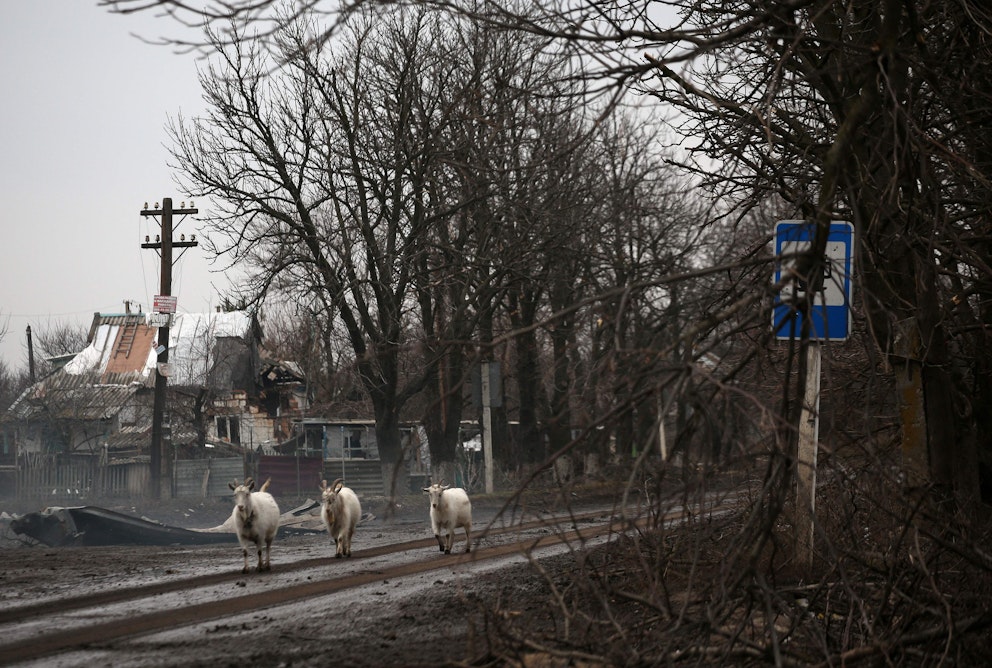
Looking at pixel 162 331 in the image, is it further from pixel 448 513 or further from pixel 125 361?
pixel 125 361

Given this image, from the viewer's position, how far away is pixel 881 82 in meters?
6.40

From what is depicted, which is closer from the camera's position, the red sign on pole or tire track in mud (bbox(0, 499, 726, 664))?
tire track in mud (bbox(0, 499, 726, 664))

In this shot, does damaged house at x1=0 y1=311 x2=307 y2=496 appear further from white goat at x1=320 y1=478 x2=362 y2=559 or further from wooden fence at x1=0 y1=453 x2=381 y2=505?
white goat at x1=320 y1=478 x2=362 y2=559

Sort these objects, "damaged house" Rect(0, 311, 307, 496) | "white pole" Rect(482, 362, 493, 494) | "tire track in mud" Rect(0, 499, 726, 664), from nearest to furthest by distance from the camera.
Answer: "tire track in mud" Rect(0, 499, 726, 664) < "white pole" Rect(482, 362, 493, 494) < "damaged house" Rect(0, 311, 307, 496)

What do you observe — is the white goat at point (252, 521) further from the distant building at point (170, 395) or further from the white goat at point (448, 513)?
the distant building at point (170, 395)

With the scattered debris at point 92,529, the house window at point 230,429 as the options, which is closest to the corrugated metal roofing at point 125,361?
the house window at point 230,429

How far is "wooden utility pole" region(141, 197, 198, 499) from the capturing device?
35844 millimetres

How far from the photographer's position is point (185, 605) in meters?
10.6

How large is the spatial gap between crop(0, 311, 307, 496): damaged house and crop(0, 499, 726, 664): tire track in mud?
23641 millimetres

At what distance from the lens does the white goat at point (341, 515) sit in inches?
612

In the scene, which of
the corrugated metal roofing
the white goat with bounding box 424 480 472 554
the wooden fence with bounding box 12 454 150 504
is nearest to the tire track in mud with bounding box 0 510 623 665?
the white goat with bounding box 424 480 472 554

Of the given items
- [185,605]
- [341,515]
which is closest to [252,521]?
[341,515]

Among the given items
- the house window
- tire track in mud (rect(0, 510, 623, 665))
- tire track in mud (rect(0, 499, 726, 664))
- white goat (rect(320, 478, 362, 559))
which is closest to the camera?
tire track in mud (rect(0, 499, 726, 664))

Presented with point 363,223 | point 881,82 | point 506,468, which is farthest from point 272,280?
point 881,82
